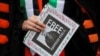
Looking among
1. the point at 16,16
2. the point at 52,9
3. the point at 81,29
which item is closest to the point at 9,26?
the point at 16,16

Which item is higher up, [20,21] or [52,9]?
[52,9]

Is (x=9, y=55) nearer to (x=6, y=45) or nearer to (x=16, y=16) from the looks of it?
(x=6, y=45)

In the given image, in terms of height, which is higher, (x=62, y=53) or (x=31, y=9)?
(x=31, y=9)

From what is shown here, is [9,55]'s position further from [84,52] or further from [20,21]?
[84,52]

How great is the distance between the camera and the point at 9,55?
1.46 metres

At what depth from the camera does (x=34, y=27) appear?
136 cm

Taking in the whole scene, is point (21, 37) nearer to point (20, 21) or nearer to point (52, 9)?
point (20, 21)

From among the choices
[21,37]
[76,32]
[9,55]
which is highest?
[76,32]

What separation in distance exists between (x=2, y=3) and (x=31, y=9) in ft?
0.47

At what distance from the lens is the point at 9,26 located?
4.69ft

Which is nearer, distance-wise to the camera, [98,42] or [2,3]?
[2,3]

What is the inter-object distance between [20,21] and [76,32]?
277mm

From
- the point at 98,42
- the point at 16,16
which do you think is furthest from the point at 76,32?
the point at 16,16

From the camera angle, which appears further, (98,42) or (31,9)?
(98,42)
